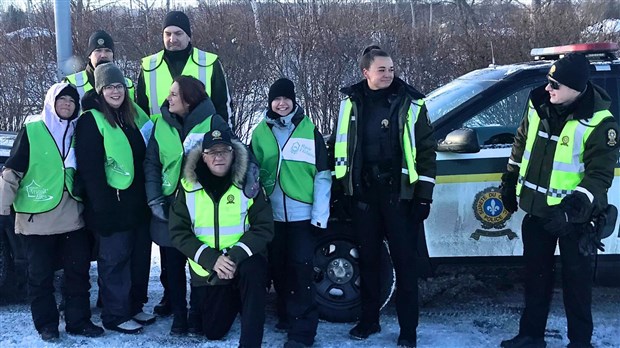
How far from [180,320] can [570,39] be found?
911 cm

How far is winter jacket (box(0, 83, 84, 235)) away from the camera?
391 centimetres

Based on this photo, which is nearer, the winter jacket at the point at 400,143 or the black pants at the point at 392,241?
the winter jacket at the point at 400,143

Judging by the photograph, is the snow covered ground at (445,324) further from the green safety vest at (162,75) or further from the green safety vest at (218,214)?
the green safety vest at (162,75)

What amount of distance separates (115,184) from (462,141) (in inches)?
85.1

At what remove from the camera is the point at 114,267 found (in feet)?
13.9

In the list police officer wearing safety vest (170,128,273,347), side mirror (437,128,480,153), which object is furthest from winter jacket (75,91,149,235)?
side mirror (437,128,480,153)

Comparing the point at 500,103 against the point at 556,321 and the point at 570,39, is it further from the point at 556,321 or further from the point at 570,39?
the point at 570,39

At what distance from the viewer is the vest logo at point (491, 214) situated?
4.22 meters

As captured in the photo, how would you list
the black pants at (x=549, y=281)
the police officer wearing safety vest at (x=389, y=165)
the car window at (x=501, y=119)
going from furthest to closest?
the car window at (x=501, y=119) < the police officer wearing safety vest at (x=389, y=165) < the black pants at (x=549, y=281)

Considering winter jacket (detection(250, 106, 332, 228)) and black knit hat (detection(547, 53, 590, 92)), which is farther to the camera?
winter jacket (detection(250, 106, 332, 228))

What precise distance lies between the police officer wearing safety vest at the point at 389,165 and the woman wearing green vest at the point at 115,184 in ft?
4.25

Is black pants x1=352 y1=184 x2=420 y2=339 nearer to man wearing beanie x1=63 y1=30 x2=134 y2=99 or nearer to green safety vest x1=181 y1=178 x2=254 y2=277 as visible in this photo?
green safety vest x1=181 y1=178 x2=254 y2=277

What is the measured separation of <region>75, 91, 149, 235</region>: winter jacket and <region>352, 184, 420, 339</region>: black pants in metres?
1.40

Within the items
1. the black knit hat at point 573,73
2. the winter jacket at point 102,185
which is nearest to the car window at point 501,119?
the black knit hat at point 573,73
